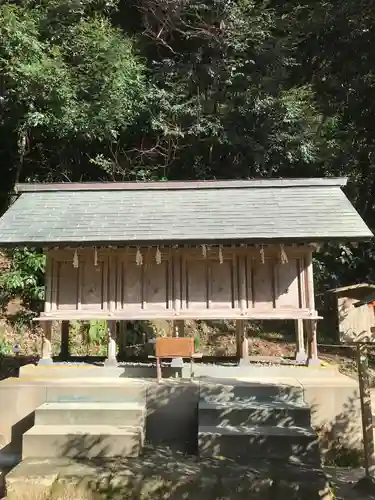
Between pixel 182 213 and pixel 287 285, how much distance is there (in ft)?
9.49

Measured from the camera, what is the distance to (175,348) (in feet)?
27.9

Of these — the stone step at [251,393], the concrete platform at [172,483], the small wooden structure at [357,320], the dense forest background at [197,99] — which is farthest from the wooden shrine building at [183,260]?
the dense forest background at [197,99]

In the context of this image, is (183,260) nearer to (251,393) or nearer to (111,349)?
(111,349)

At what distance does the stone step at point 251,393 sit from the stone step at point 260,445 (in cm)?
118

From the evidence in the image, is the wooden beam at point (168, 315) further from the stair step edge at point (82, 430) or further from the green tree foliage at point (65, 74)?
the green tree foliage at point (65, 74)

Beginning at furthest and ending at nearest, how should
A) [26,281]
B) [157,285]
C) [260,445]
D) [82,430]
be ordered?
[26,281]
[157,285]
[82,430]
[260,445]

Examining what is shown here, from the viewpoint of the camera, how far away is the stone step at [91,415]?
7258 mm

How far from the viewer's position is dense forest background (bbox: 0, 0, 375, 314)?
1752 centimetres

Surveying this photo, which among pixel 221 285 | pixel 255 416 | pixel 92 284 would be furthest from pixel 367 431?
pixel 92 284

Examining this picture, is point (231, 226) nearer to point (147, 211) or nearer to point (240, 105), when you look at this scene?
point (147, 211)

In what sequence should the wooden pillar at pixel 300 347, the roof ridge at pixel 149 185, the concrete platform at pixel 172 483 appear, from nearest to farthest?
the concrete platform at pixel 172 483, the wooden pillar at pixel 300 347, the roof ridge at pixel 149 185

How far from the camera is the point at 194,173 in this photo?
19859 millimetres

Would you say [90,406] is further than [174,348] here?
No

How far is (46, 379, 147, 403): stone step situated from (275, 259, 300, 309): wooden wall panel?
3487 millimetres
